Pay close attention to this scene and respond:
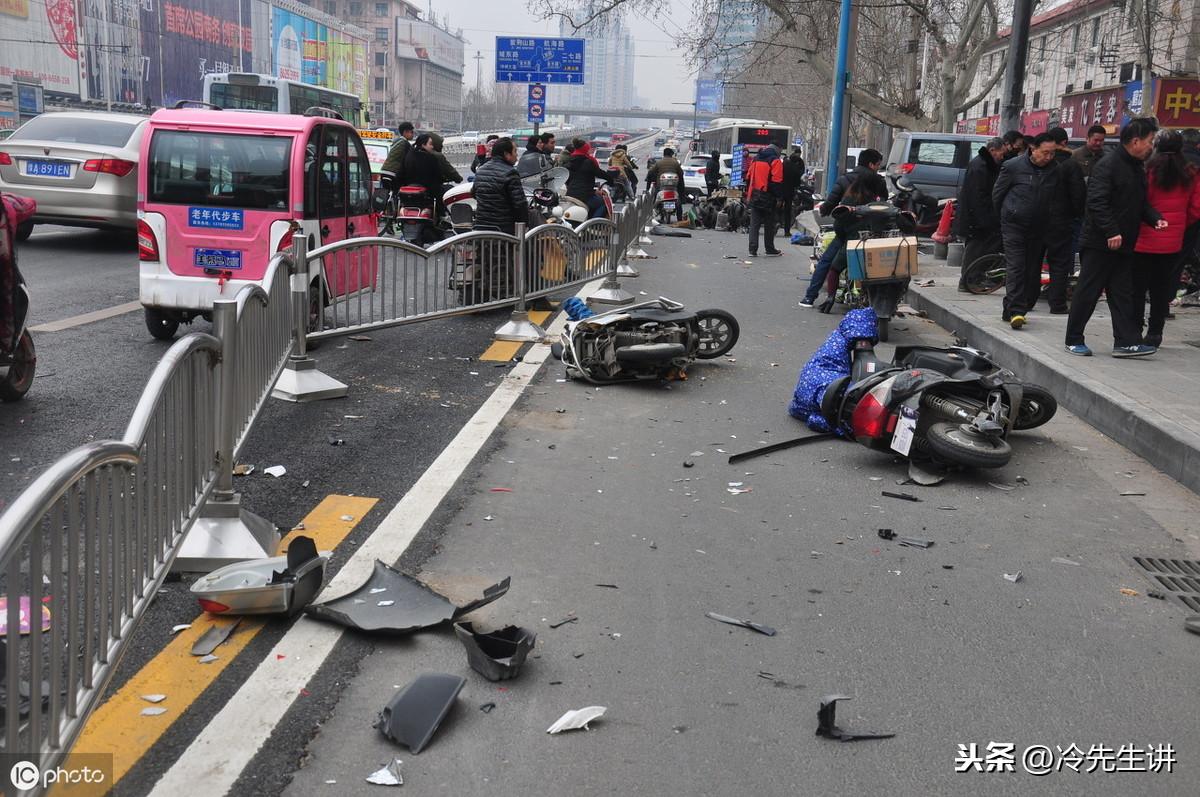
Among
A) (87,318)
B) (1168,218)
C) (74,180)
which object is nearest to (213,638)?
(87,318)

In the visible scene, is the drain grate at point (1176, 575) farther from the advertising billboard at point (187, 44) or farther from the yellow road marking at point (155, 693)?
the advertising billboard at point (187, 44)

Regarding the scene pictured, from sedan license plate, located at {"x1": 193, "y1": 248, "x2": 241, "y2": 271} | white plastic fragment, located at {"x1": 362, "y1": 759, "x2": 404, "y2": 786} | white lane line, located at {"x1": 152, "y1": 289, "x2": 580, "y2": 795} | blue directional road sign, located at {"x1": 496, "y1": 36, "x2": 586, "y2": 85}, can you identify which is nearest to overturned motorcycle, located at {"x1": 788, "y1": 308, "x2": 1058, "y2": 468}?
white lane line, located at {"x1": 152, "y1": 289, "x2": 580, "y2": 795}

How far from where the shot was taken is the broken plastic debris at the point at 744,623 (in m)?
4.24

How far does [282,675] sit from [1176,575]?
148 inches

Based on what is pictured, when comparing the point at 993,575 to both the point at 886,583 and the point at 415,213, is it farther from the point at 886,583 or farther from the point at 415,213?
the point at 415,213

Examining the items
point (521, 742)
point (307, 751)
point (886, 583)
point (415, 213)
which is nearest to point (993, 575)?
point (886, 583)

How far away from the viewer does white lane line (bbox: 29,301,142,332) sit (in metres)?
9.77

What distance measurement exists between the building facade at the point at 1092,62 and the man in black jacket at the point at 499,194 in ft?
58.1

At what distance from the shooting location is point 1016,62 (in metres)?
14.9

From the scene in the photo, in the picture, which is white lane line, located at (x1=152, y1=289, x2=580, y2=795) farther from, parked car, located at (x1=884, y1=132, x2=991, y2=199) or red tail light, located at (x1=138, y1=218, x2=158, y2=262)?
parked car, located at (x1=884, y1=132, x2=991, y2=199)

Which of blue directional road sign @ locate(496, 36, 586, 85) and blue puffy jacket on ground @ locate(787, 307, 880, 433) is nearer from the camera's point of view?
blue puffy jacket on ground @ locate(787, 307, 880, 433)

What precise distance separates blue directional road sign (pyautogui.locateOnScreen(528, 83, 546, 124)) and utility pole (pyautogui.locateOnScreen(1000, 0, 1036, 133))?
17.4 m

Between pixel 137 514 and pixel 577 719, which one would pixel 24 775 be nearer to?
pixel 137 514

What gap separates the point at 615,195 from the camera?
27906 mm
